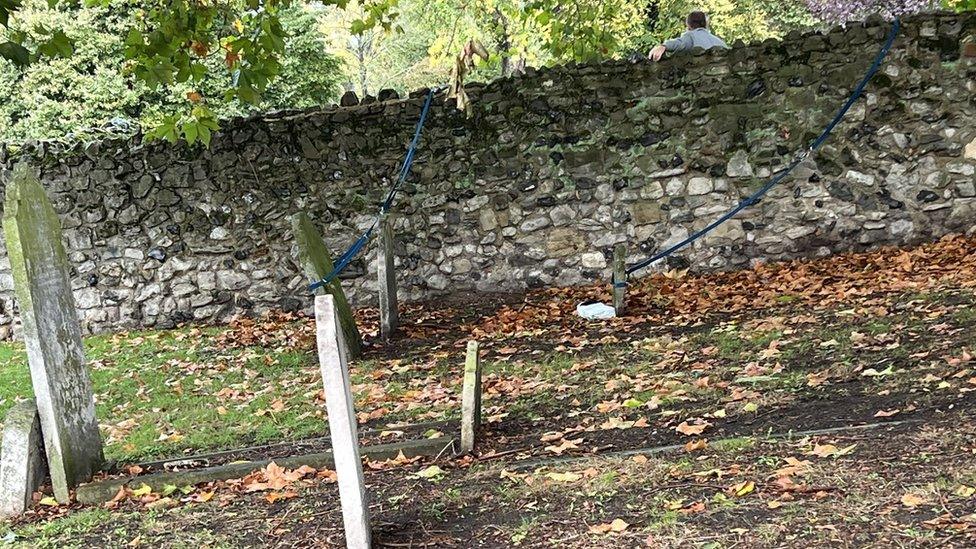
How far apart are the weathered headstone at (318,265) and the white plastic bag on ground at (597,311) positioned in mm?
2088

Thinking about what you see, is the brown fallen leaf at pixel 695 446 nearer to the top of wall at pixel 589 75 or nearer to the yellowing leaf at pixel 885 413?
the yellowing leaf at pixel 885 413

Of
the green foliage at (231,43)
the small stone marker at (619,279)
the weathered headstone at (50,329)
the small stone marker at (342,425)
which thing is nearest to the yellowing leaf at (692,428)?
the small stone marker at (342,425)

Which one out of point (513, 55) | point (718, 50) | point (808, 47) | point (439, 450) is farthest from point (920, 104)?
point (439, 450)

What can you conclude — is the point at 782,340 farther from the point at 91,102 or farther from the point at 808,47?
the point at 91,102

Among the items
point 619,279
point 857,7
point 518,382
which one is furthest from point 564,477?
point 857,7

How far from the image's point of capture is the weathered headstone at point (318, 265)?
24.1 feet

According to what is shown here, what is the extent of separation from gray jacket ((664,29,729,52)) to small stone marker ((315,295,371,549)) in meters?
6.91

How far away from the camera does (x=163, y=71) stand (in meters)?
6.15

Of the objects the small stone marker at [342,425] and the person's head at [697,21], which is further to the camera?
the person's head at [697,21]

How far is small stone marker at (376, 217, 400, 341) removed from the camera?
8.17m

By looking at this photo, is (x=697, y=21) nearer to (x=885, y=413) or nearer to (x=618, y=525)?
(x=885, y=413)

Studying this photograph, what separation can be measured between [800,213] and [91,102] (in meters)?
12.6

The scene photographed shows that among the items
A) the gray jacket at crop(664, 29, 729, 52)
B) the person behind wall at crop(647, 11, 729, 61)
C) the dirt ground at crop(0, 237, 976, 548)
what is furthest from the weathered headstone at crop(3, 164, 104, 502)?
the gray jacket at crop(664, 29, 729, 52)

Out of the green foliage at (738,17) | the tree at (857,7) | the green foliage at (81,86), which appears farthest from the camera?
the tree at (857,7)
